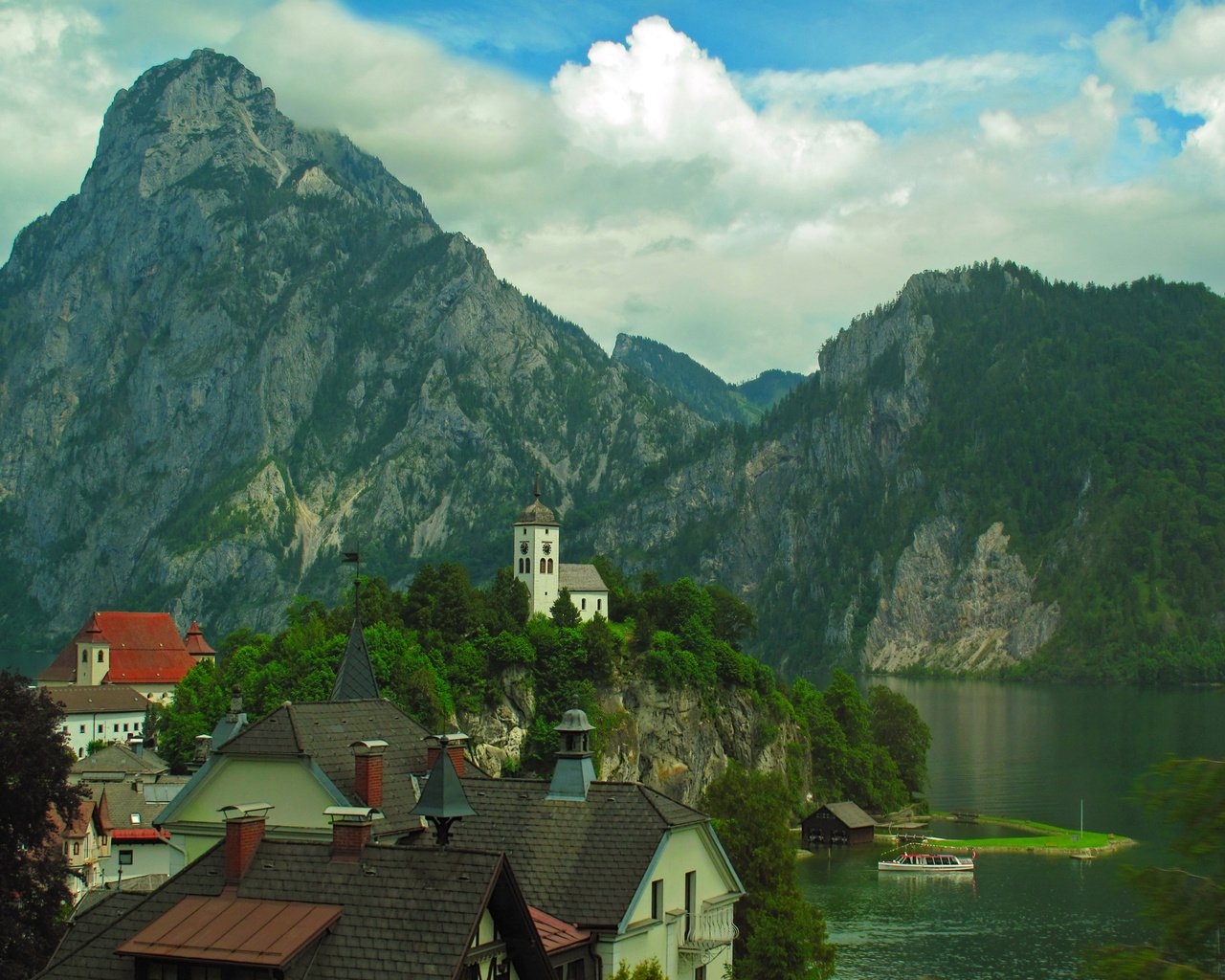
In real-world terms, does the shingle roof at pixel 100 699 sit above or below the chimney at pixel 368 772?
below

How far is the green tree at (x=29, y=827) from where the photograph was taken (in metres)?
38.3

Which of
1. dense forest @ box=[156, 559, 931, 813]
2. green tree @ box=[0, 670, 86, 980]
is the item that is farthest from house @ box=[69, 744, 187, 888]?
green tree @ box=[0, 670, 86, 980]

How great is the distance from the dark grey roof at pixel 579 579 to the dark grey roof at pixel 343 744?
86.8 metres

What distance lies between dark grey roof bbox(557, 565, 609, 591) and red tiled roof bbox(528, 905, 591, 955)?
92785mm

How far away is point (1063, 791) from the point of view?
13375 cm

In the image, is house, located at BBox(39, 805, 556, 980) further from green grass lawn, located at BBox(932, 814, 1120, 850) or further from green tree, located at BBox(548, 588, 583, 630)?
green tree, located at BBox(548, 588, 583, 630)

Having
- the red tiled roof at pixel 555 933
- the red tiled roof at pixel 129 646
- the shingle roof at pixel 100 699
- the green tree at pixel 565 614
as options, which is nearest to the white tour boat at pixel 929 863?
the green tree at pixel 565 614

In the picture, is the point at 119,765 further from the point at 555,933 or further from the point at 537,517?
the point at 555,933

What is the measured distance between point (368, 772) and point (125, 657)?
474 ft

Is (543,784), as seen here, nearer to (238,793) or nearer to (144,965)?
(238,793)

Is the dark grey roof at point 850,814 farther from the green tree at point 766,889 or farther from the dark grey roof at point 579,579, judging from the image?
the green tree at point 766,889

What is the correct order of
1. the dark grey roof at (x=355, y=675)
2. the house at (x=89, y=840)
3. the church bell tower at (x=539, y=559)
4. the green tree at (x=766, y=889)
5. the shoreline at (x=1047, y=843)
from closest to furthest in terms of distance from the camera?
the green tree at (x=766, y=889) < the dark grey roof at (x=355, y=675) < the house at (x=89, y=840) < the shoreline at (x=1047, y=843) < the church bell tower at (x=539, y=559)

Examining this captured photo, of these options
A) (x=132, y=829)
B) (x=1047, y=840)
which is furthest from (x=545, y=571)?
(x=132, y=829)

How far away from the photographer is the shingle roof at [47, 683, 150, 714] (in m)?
137
